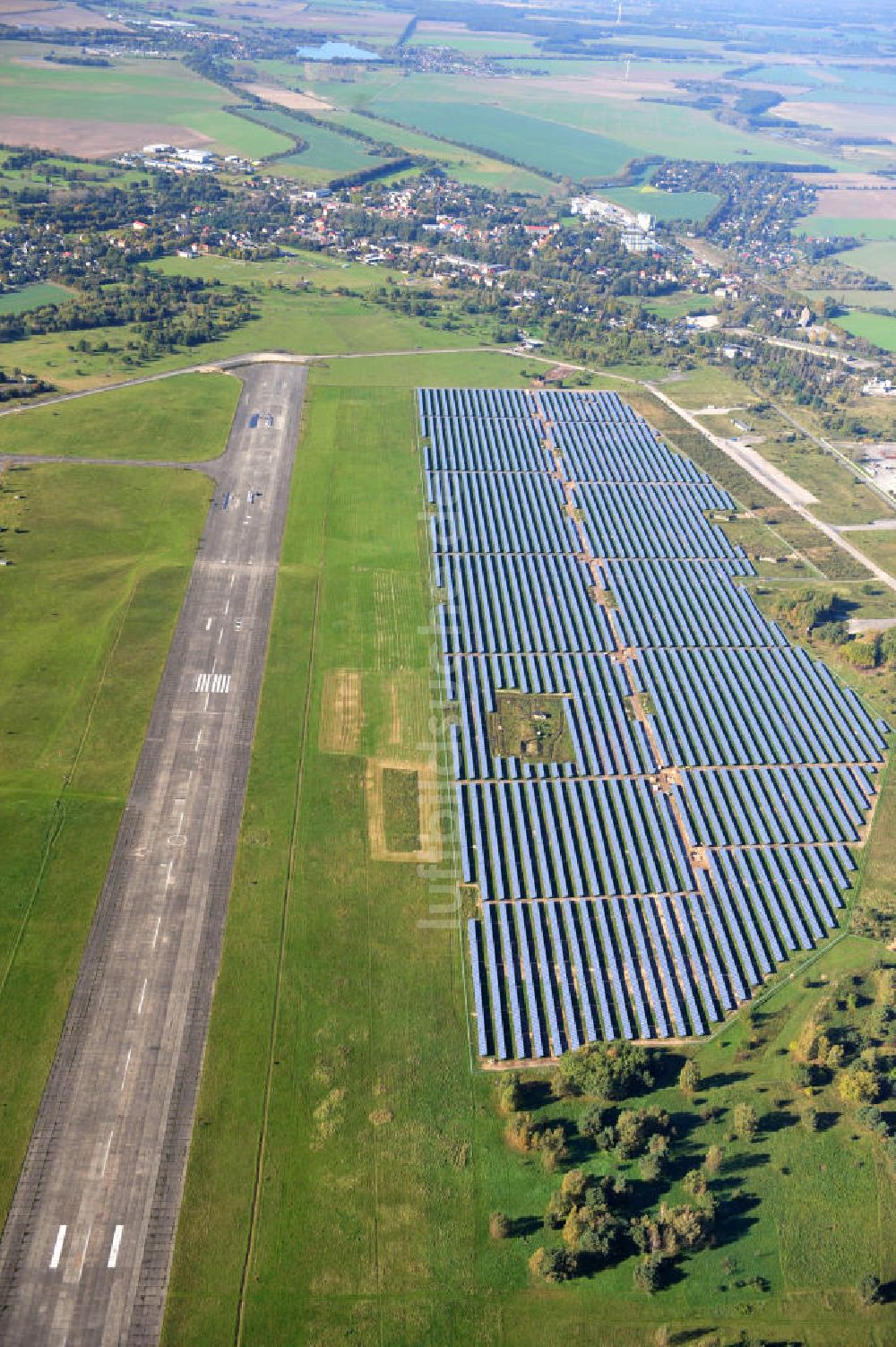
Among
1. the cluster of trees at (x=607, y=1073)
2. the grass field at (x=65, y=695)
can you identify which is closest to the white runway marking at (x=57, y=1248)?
the grass field at (x=65, y=695)

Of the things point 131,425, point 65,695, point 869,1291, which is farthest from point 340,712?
point 131,425

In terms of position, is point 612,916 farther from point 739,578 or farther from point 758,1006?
point 739,578

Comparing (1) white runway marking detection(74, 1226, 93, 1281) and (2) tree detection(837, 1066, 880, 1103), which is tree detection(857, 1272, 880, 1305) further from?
(1) white runway marking detection(74, 1226, 93, 1281)

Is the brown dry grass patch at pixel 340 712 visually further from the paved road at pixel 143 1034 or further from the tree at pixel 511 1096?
the tree at pixel 511 1096

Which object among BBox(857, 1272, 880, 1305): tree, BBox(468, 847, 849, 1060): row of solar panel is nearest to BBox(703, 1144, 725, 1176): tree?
BBox(468, 847, 849, 1060): row of solar panel

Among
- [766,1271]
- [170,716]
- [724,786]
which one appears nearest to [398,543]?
[170,716]

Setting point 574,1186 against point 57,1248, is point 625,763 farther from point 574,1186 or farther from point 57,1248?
point 57,1248
